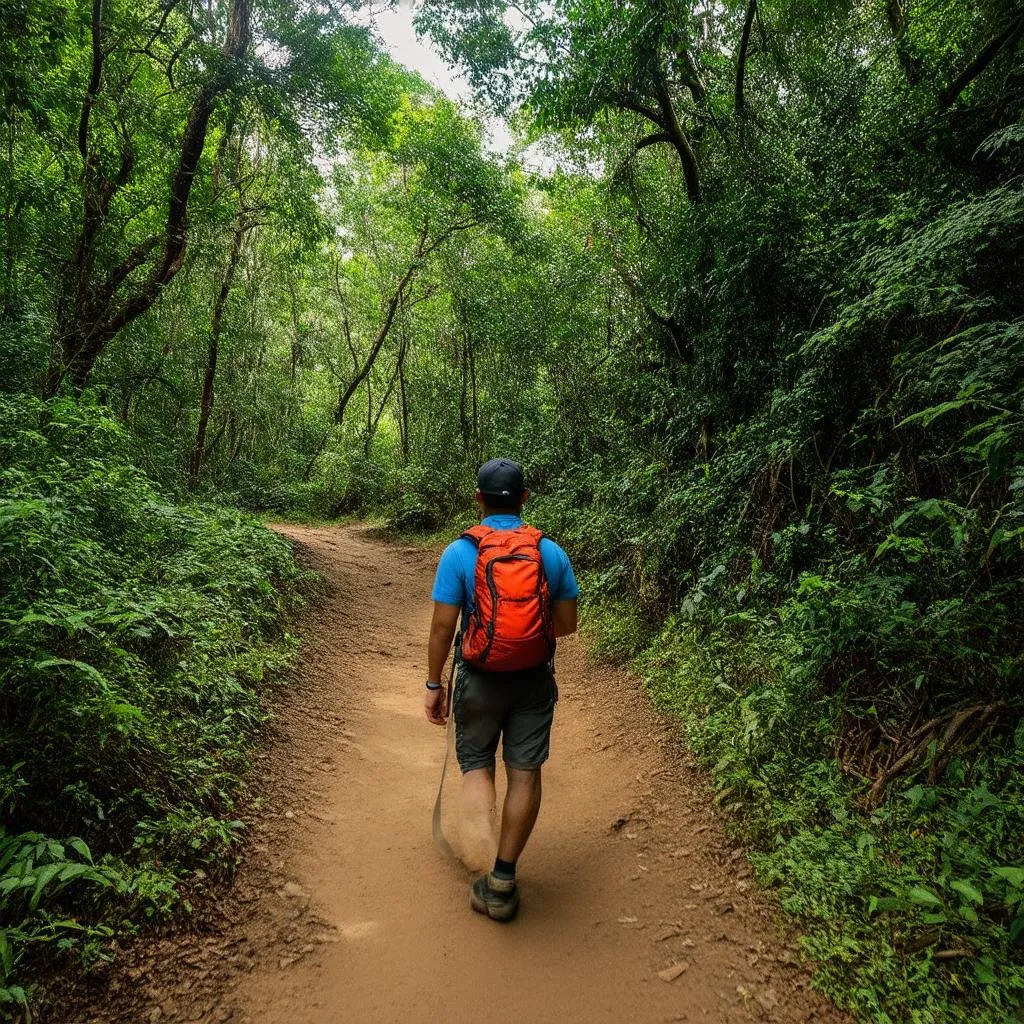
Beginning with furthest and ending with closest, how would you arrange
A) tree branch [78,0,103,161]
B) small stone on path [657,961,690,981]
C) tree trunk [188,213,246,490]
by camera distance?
tree trunk [188,213,246,490] → tree branch [78,0,103,161] → small stone on path [657,961,690,981]

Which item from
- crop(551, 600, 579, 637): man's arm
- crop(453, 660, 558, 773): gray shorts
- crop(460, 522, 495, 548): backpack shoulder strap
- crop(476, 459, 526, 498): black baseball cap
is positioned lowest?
crop(453, 660, 558, 773): gray shorts

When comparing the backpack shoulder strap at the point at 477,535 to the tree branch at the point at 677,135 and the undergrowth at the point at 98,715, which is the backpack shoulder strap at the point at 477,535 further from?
the tree branch at the point at 677,135

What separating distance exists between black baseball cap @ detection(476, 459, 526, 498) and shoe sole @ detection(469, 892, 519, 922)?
6.57 ft

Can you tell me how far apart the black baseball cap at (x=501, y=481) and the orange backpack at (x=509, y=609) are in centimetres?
24

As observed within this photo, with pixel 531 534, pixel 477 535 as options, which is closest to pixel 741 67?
pixel 531 534

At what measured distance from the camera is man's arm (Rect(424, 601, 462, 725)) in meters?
2.94

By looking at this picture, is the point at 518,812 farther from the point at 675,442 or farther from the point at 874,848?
the point at 675,442

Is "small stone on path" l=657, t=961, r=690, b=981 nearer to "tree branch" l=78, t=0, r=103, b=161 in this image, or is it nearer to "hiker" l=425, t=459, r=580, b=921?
"hiker" l=425, t=459, r=580, b=921

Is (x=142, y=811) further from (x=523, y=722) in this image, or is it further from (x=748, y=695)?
(x=748, y=695)

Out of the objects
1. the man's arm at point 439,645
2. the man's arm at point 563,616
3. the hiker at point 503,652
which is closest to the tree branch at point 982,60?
the hiker at point 503,652

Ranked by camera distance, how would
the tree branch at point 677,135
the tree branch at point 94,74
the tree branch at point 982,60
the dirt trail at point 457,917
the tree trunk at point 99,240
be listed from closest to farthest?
the dirt trail at point 457,917 → the tree branch at point 982,60 → the tree branch at point 94,74 → the tree trunk at point 99,240 → the tree branch at point 677,135

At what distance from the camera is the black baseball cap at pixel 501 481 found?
3.06 meters

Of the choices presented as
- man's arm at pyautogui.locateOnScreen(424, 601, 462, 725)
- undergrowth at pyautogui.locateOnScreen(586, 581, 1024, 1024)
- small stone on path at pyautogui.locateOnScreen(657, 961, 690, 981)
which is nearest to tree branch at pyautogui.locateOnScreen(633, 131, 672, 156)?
undergrowth at pyautogui.locateOnScreen(586, 581, 1024, 1024)

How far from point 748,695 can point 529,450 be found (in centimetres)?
1039
